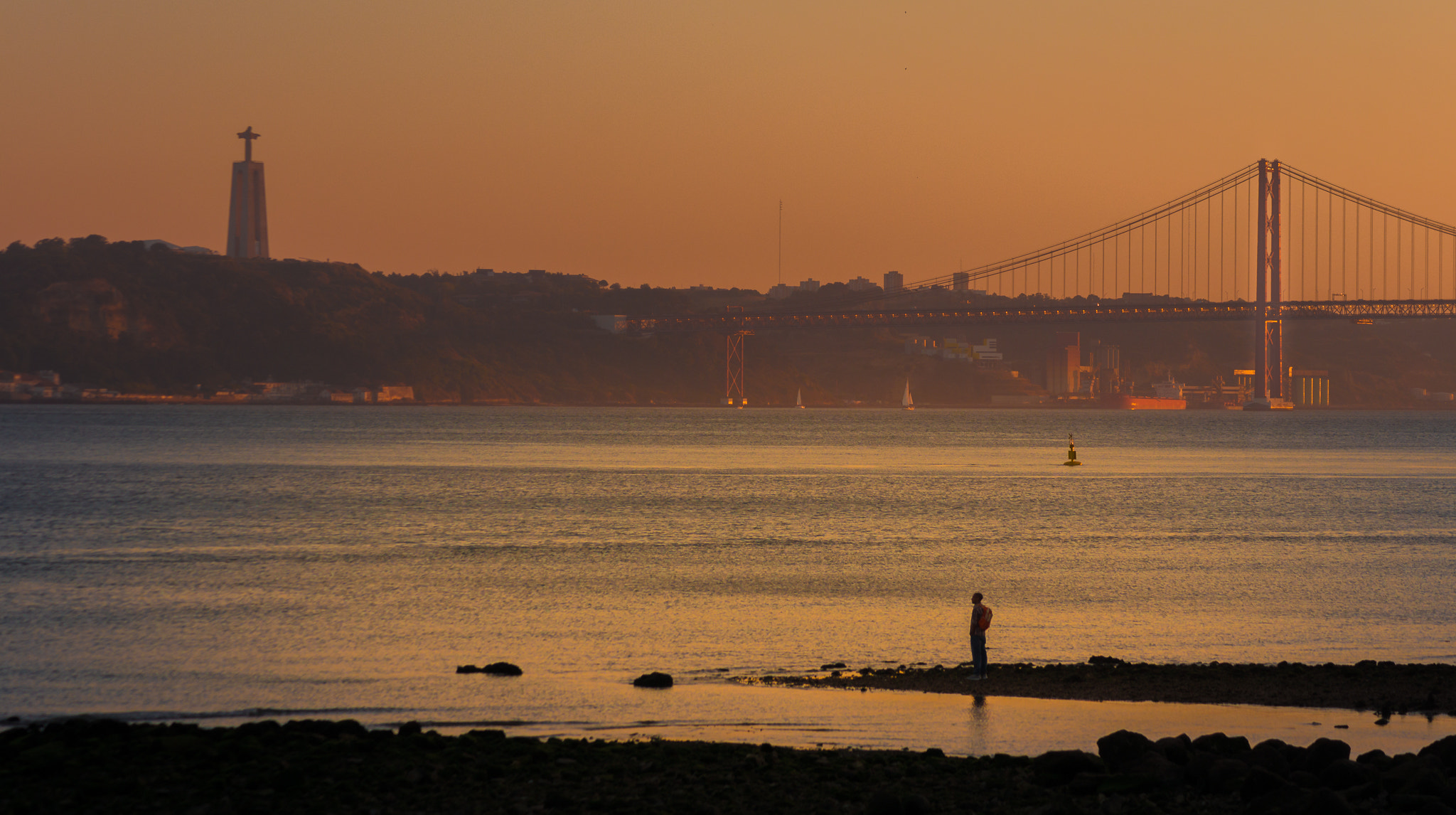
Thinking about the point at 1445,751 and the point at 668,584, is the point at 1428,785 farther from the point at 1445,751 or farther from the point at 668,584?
the point at 668,584

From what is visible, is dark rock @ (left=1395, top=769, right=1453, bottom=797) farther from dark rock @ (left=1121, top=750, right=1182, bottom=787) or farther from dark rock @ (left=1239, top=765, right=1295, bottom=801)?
dark rock @ (left=1121, top=750, right=1182, bottom=787)

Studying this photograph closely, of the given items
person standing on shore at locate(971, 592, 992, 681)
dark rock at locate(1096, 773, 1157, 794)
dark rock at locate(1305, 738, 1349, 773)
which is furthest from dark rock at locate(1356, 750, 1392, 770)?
person standing on shore at locate(971, 592, 992, 681)

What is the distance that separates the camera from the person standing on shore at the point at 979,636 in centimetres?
1400

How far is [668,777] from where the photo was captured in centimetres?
1000

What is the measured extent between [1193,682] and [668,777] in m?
6.36

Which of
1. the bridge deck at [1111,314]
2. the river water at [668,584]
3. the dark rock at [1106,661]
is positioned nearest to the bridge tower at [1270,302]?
the bridge deck at [1111,314]

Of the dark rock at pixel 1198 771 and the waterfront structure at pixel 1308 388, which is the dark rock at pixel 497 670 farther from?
the waterfront structure at pixel 1308 388

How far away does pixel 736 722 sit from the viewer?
12.4m

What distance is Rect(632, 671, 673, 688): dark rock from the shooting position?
14.1 m

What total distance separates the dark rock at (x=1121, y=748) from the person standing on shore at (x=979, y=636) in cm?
382

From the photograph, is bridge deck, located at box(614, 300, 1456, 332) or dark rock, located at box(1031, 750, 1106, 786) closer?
dark rock, located at box(1031, 750, 1106, 786)

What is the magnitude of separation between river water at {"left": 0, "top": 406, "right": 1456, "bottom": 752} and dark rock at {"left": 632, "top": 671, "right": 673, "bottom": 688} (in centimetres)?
21

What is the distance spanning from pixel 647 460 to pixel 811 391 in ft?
357

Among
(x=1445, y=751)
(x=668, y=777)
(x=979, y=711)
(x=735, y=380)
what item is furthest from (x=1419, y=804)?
(x=735, y=380)
